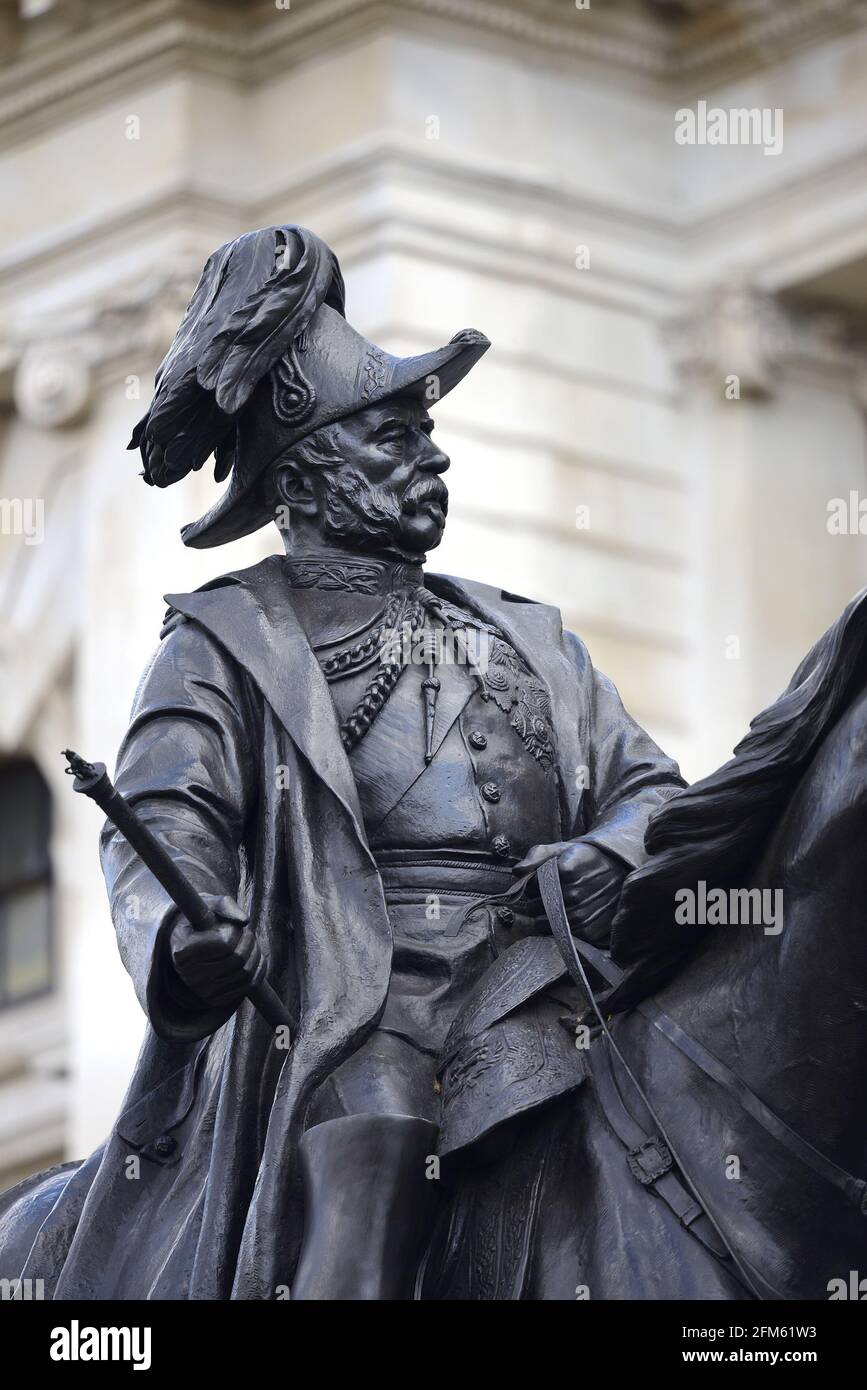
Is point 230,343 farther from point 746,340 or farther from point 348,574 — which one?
point 746,340

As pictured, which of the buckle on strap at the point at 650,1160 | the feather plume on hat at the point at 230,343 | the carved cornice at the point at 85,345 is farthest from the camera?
the carved cornice at the point at 85,345

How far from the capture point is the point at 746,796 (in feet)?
31.4

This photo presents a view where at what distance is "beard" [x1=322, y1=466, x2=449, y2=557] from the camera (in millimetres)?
10727

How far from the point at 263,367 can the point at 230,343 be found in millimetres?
93

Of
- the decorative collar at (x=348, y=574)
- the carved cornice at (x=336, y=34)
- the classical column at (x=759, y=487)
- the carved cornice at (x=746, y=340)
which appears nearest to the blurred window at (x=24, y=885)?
the carved cornice at (x=336, y=34)

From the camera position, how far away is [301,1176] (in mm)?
9953

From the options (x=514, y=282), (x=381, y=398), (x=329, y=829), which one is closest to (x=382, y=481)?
(x=381, y=398)

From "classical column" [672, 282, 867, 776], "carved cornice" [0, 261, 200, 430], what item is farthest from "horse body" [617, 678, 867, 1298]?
"carved cornice" [0, 261, 200, 430]

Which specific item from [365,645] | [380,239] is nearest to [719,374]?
[380,239]

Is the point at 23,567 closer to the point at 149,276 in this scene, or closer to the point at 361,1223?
the point at 149,276

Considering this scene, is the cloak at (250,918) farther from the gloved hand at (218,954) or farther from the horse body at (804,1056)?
the horse body at (804,1056)

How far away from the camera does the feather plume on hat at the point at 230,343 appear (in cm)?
1067

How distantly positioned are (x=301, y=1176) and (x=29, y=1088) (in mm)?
21871

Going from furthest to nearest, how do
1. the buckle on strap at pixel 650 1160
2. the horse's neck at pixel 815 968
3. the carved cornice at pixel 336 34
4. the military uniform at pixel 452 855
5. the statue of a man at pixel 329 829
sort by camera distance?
the carved cornice at pixel 336 34 < the military uniform at pixel 452 855 < the statue of a man at pixel 329 829 < the buckle on strap at pixel 650 1160 < the horse's neck at pixel 815 968
